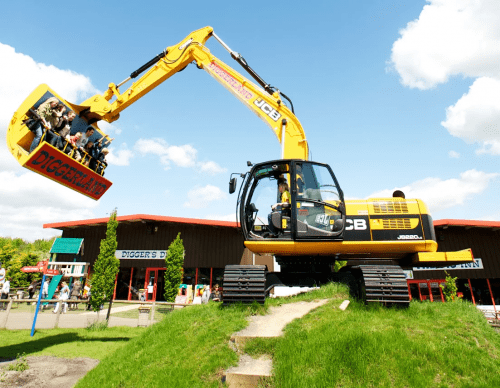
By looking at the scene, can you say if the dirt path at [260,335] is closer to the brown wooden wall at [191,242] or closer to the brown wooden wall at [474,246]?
the brown wooden wall at [191,242]

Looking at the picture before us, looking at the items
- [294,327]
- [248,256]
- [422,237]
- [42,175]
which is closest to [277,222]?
[294,327]

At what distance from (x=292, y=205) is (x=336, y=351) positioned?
3.20 meters

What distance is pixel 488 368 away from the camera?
3.50 meters

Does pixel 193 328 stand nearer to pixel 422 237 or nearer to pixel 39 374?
pixel 39 374

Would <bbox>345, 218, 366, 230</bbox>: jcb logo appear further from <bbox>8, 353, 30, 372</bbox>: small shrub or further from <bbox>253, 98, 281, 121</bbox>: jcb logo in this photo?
<bbox>8, 353, 30, 372</bbox>: small shrub

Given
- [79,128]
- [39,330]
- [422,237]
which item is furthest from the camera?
[39,330]

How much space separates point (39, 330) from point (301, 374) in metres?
12.7

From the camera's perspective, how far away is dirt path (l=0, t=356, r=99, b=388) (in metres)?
6.34

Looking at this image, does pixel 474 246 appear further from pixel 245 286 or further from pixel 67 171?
pixel 67 171

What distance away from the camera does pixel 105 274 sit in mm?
15367

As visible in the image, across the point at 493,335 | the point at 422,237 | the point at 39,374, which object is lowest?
the point at 39,374

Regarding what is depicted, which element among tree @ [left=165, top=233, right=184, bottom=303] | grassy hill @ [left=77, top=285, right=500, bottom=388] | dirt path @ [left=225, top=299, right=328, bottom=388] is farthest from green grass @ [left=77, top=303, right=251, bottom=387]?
tree @ [left=165, top=233, right=184, bottom=303]

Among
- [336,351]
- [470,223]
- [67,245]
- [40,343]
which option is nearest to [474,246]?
[470,223]

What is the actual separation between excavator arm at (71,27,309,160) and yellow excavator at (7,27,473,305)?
0.10 metres
